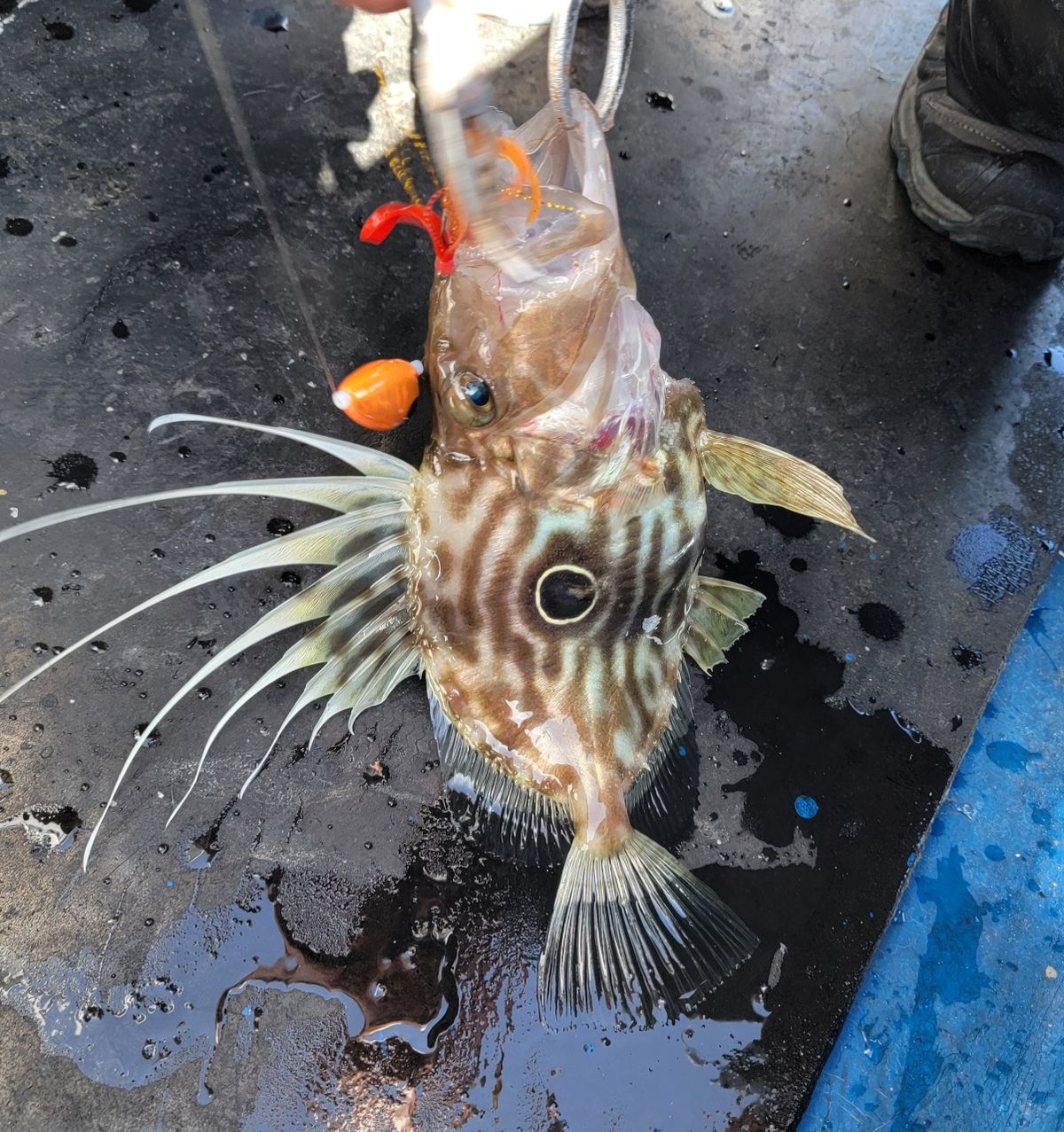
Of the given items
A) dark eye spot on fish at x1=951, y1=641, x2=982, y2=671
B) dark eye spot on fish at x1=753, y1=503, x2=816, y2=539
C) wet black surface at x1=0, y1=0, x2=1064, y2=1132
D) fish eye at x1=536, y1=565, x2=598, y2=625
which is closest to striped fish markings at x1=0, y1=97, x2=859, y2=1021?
fish eye at x1=536, y1=565, x2=598, y2=625

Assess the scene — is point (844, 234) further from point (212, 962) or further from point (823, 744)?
point (212, 962)

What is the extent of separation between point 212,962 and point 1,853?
71 cm

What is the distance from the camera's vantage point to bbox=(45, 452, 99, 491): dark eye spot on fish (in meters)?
2.43

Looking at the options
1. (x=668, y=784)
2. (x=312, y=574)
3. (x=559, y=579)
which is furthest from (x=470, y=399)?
(x=668, y=784)

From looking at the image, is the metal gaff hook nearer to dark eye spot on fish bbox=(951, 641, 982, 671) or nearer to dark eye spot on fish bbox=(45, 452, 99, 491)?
dark eye spot on fish bbox=(45, 452, 99, 491)

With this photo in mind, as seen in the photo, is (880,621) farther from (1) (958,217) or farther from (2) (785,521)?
(1) (958,217)

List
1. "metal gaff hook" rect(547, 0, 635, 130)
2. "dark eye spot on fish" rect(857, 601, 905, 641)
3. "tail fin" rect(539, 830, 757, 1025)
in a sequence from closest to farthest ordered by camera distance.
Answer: "metal gaff hook" rect(547, 0, 635, 130), "tail fin" rect(539, 830, 757, 1025), "dark eye spot on fish" rect(857, 601, 905, 641)

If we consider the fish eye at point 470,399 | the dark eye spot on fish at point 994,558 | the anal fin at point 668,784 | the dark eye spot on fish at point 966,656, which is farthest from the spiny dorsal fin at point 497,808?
the dark eye spot on fish at point 994,558

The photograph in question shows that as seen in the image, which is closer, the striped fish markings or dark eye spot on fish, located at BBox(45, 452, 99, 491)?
the striped fish markings

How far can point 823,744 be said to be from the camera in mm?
2584

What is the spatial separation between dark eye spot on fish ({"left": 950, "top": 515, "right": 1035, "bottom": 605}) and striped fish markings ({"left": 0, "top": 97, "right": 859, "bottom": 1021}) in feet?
3.16

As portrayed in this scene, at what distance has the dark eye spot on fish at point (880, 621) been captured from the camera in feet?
8.84

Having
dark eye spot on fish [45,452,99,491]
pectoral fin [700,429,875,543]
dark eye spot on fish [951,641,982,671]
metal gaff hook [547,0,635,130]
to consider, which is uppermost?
metal gaff hook [547,0,635,130]

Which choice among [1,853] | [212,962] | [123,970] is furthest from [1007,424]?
[1,853]
